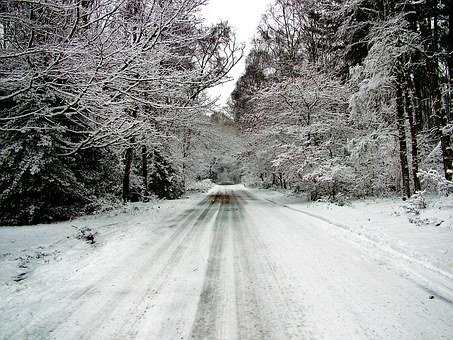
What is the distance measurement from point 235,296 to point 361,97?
12.2 meters

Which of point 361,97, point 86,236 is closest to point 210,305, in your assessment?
point 86,236

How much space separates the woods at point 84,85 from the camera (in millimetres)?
5359

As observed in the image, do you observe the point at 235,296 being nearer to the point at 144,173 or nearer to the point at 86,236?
the point at 86,236

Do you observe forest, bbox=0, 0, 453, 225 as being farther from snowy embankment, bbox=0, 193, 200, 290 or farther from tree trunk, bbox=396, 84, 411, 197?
snowy embankment, bbox=0, 193, 200, 290

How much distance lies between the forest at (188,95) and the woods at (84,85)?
0.05 metres

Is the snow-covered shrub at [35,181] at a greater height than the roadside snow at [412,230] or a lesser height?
greater

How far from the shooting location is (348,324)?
3.52 m

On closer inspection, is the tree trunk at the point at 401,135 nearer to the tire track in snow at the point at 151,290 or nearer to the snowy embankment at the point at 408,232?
the snowy embankment at the point at 408,232

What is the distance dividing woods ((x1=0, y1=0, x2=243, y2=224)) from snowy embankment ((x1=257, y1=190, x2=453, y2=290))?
502 cm

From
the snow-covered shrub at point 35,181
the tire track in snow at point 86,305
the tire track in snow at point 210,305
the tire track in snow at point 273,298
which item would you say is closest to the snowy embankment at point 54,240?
the snow-covered shrub at point 35,181

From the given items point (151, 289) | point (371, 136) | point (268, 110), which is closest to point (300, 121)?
point (268, 110)

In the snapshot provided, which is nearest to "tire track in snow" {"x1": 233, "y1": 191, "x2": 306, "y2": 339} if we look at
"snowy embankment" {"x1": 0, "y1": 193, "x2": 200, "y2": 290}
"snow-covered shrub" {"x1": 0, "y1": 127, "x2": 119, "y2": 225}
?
"snowy embankment" {"x1": 0, "y1": 193, "x2": 200, "y2": 290}

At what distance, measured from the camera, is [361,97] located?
13.9 m

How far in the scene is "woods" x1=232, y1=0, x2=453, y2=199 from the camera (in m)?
12.9
